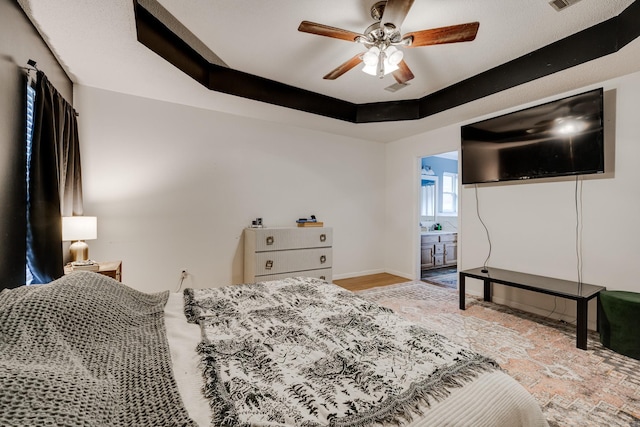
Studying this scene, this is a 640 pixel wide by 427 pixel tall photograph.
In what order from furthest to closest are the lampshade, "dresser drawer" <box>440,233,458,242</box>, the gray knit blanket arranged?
"dresser drawer" <box>440,233,458,242</box>
the lampshade
the gray knit blanket

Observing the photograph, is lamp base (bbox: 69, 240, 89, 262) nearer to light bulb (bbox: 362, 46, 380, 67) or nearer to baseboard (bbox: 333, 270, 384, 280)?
light bulb (bbox: 362, 46, 380, 67)

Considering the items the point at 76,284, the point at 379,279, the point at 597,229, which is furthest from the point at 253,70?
the point at 597,229

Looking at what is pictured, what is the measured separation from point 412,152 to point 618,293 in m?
3.05

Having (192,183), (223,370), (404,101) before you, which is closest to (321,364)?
(223,370)

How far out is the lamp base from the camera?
2.56 metres

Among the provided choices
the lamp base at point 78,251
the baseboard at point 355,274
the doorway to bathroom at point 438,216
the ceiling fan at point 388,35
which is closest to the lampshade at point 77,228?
the lamp base at point 78,251

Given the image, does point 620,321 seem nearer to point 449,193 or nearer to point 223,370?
point 223,370

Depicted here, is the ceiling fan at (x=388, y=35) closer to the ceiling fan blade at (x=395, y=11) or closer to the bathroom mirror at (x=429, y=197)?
the ceiling fan blade at (x=395, y=11)

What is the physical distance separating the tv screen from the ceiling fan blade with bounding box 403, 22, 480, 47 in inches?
67.9

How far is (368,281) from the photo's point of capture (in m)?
4.54

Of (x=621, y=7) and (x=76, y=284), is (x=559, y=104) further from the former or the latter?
(x=76, y=284)

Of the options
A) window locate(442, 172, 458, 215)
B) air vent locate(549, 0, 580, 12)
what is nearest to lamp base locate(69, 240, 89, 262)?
air vent locate(549, 0, 580, 12)

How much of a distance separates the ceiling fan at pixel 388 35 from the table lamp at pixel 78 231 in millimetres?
2376

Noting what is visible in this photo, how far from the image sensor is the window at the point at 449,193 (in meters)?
6.38
